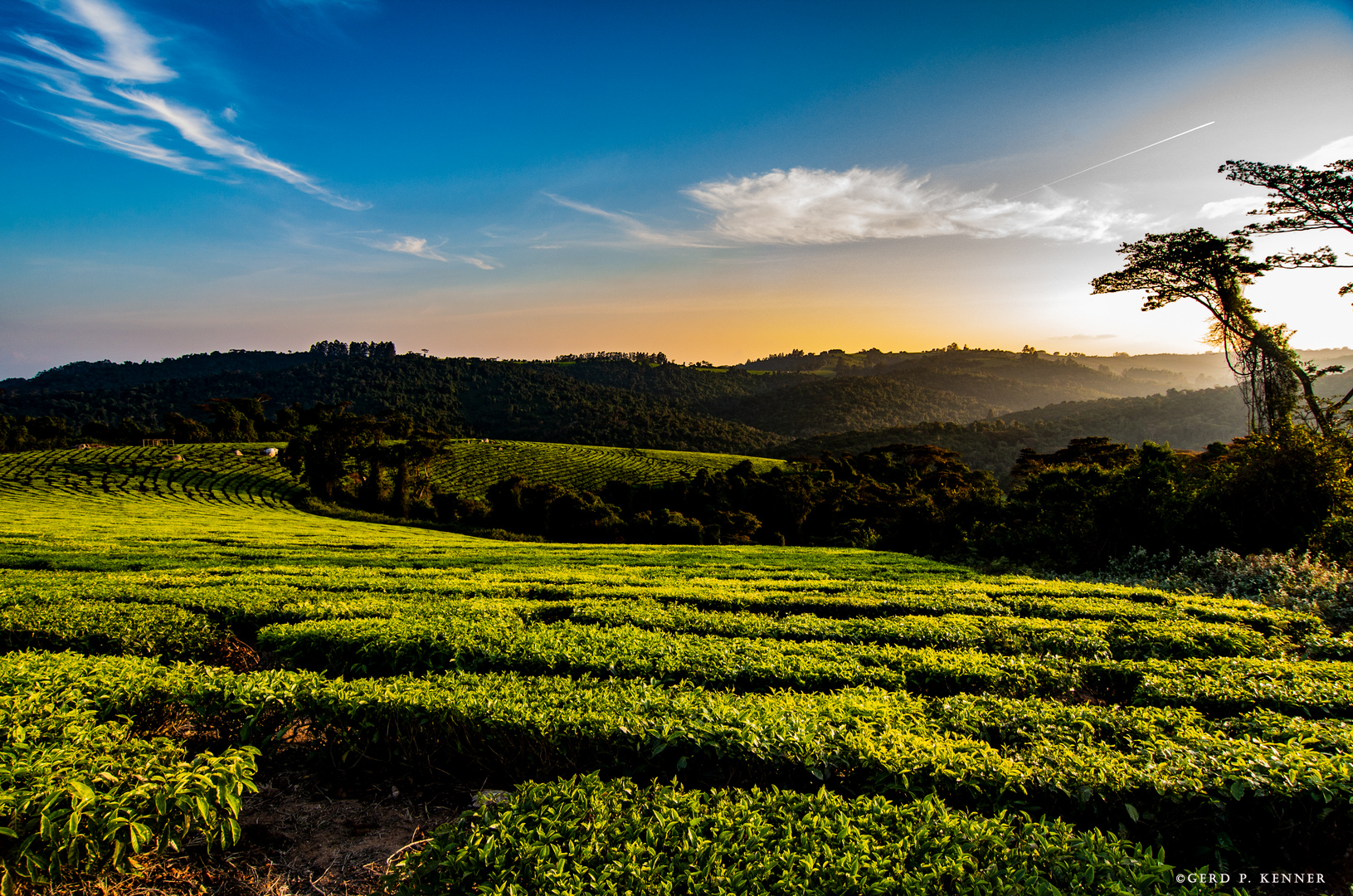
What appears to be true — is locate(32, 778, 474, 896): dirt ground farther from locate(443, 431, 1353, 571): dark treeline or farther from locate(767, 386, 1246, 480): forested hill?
locate(767, 386, 1246, 480): forested hill

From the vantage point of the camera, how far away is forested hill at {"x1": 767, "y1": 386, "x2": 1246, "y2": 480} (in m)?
104

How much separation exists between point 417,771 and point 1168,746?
6625 mm

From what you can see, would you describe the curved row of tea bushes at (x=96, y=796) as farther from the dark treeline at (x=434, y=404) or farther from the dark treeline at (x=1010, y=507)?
the dark treeline at (x=434, y=404)

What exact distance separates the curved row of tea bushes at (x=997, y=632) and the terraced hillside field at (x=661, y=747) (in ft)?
0.18

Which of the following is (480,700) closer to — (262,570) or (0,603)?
(0,603)

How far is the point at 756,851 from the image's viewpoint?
332 centimetres

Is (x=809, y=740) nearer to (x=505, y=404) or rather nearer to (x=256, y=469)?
(x=256, y=469)

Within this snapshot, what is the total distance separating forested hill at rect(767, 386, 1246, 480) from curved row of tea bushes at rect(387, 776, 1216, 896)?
98162 mm

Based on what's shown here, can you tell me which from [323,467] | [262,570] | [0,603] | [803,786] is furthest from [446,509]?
[803,786]

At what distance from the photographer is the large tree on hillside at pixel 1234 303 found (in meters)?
24.9

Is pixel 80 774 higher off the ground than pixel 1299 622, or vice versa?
pixel 80 774

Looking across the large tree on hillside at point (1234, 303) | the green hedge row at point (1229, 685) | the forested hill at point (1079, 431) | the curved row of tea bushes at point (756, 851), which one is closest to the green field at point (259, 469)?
the forested hill at point (1079, 431)

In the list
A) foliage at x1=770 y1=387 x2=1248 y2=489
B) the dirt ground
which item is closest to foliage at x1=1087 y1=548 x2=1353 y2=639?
the dirt ground

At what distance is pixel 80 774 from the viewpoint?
12.6 ft
